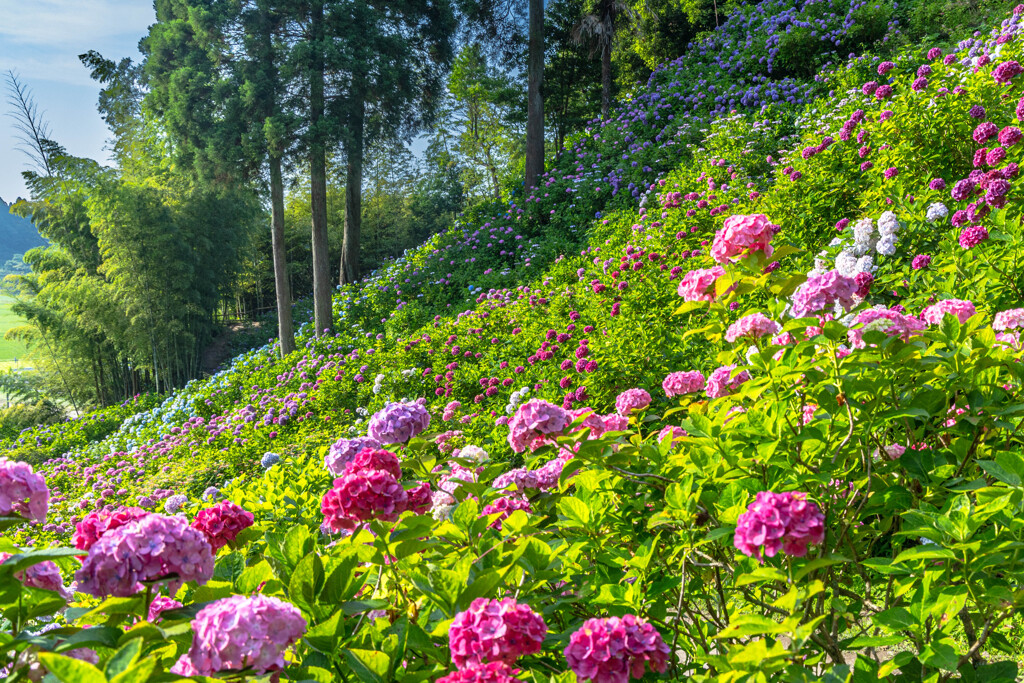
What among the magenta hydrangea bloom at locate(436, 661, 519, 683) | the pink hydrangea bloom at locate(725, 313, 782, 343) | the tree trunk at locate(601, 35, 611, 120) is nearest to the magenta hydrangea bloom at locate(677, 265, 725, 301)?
the pink hydrangea bloom at locate(725, 313, 782, 343)

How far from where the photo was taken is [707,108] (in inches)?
358

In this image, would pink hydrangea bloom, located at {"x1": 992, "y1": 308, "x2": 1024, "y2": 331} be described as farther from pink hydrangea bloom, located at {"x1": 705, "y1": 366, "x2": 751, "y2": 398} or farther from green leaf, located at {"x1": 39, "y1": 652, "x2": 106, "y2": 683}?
green leaf, located at {"x1": 39, "y1": 652, "x2": 106, "y2": 683}

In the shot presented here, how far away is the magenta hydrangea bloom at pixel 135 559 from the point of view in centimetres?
86

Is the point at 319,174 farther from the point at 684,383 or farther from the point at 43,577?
the point at 43,577

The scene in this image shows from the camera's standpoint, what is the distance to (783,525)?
85 cm

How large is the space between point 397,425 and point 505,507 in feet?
1.25

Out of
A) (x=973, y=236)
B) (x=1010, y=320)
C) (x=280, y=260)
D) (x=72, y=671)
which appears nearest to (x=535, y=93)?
(x=280, y=260)

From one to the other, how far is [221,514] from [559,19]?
15060 mm

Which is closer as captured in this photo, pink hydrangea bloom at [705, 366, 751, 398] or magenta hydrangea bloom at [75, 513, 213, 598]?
magenta hydrangea bloom at [75, 513, 213, 598]

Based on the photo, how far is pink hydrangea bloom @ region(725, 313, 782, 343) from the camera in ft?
4.99

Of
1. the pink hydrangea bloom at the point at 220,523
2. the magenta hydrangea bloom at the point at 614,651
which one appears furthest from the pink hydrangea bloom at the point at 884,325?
the pink hydrangea bloom at the point at 220,523

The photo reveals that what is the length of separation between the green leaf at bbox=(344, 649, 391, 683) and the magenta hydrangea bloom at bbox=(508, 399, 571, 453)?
75cm

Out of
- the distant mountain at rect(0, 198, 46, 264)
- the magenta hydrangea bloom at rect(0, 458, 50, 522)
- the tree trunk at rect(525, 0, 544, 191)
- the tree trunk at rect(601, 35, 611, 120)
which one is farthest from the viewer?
the distant mountain at rect(0, 198, 46, 264)

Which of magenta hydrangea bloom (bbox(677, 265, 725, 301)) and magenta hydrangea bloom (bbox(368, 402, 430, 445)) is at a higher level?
magenta hydrangea bloom (bbox(677, 265, 725, 301))
